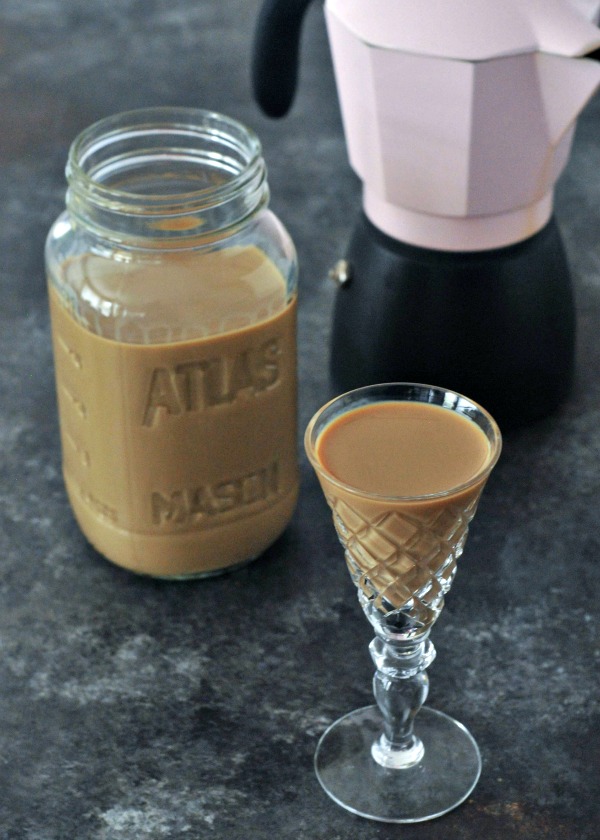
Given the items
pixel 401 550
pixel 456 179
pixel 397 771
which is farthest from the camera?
pixel 456 179

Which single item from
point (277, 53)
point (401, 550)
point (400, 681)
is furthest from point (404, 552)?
point (277, 53)

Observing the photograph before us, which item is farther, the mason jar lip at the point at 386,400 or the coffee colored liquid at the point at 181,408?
the coffee colored liquid at the point at 181,408

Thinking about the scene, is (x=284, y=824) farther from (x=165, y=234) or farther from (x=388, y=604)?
(x=165, y=234)

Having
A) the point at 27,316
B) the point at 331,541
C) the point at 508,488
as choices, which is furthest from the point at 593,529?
the point at 27,316

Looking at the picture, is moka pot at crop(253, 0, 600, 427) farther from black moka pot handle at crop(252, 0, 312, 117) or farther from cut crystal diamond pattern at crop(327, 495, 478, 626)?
cut crystal diamond pattern at crop(327, 495, 478, 626)

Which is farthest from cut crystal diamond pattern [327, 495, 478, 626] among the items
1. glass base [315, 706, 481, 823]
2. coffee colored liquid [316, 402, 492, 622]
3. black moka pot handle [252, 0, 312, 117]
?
black moka pot handle [252, 0, 312, 117]

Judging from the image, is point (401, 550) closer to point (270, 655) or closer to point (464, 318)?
point (270, 655)

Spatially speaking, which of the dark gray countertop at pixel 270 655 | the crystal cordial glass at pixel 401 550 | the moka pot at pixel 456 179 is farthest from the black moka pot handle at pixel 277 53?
the crystal cordial glass at pixel 401 550

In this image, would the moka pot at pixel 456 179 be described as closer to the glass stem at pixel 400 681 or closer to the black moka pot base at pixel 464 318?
the black moka pot base at pixel 464 318
